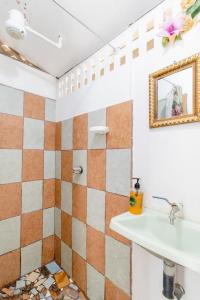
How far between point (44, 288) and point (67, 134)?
4.20ft

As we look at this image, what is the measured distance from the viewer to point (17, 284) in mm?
1521

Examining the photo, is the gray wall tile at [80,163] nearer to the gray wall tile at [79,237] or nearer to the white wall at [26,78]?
the gray wall tile at [79,237]

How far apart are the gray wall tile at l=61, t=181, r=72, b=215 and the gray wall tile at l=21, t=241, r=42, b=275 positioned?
43 centimetres

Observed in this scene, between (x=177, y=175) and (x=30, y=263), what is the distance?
154 centimetres

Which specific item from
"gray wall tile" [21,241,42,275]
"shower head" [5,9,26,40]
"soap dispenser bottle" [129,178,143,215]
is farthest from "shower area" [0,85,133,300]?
"shower head" [5,9,26,40]

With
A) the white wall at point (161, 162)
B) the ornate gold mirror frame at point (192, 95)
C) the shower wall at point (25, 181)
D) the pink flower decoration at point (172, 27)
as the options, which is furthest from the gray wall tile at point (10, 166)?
the pink flower decoration at point (172, 27)

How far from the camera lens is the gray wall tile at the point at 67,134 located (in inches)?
63.8

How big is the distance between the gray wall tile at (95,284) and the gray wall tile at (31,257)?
0.58 m

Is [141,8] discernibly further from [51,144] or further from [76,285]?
[76,285]

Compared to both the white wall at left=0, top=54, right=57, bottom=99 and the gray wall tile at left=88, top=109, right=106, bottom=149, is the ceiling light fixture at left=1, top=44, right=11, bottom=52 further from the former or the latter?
the gray wall tile at left=88, top=109, right=106, bottom=149

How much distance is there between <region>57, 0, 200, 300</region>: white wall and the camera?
829mm

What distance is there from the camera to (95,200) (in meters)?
1.33

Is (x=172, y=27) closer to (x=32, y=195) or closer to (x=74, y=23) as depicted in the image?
(x=74, y=23)

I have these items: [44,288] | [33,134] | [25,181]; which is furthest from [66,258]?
[33,134]
